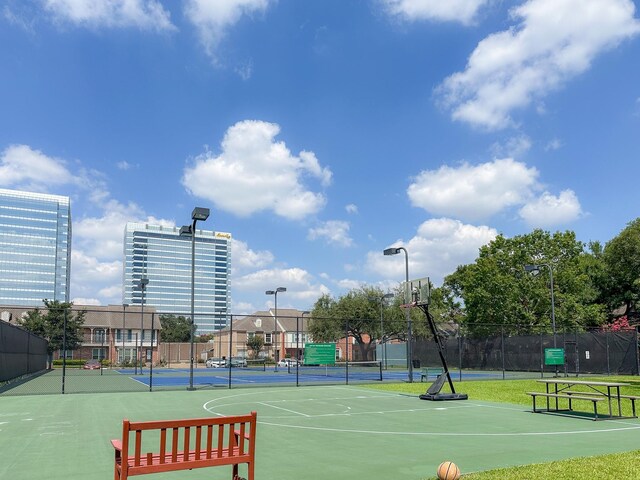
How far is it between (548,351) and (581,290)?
19657 millimetres

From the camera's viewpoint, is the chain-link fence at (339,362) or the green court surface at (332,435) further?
the chain-link fence at (339,362)

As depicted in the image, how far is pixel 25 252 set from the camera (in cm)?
19462

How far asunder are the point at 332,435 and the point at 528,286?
41.2m

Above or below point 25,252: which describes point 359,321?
below

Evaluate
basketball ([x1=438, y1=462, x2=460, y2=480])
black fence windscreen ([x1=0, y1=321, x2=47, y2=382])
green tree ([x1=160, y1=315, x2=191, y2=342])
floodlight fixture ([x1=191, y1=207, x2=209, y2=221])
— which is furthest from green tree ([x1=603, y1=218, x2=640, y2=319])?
green tree ([x1=160, y1=315, x2=191, y2=342])

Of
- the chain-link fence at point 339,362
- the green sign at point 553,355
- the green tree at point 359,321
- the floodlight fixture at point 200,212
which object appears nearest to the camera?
the floodlight fixture at point 200,212

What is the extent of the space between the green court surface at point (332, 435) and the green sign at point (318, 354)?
21.3ft

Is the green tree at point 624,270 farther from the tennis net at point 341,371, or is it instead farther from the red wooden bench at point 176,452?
the red wooden bench at point 176,452

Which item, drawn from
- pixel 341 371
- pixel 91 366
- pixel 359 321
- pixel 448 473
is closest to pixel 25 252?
pixel 91 366

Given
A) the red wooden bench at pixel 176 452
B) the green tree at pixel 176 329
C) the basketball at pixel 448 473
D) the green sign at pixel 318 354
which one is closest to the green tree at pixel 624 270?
the green sign at pixel 318 354

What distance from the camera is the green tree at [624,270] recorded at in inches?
2149

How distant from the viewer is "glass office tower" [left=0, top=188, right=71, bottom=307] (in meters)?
188

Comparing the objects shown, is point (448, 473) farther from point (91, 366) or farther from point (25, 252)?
point (25, 252)

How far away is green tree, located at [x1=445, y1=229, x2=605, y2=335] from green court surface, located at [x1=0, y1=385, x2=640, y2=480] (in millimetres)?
32042
